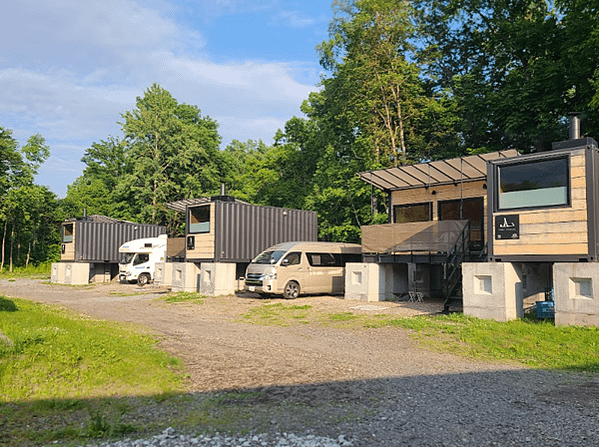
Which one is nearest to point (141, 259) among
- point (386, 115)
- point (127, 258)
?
point (127, 258)

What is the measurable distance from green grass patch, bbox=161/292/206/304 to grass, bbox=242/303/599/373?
6.36 metres

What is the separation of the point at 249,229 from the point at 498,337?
14.8 metres

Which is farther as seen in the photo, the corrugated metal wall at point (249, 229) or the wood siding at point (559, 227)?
the corrugated metal wall at point (249, 229)

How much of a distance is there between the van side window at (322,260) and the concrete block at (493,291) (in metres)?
8.57

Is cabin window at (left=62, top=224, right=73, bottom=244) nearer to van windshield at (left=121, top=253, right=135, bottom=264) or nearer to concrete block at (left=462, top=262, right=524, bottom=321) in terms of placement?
van windshield at (left=121, top=253, right=135, bottom=264)

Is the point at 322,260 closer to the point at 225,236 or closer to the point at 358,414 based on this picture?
the point at 225,236

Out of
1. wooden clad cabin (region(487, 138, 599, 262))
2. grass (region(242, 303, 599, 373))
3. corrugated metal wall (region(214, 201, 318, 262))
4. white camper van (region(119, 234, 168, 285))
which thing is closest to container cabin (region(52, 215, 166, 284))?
white camper van (region(119, 234, 168, 285))

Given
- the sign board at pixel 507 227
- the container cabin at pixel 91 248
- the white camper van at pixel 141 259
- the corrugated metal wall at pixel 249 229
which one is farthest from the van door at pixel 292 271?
the container cabin at pixel 91 248

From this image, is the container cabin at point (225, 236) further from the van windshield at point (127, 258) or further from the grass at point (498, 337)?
the grass at point (498, 337)

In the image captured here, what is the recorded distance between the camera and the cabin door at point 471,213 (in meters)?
18.0

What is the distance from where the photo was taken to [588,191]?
11391mm

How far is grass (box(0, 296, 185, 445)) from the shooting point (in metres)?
5.64

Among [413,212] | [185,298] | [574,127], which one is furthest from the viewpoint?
[185,298]

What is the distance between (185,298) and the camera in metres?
21.1
